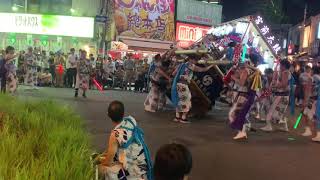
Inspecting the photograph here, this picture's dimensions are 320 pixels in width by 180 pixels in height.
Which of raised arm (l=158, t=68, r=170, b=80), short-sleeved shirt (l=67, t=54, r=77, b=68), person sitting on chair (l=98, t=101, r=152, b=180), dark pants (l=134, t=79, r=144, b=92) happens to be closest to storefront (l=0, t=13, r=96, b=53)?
dark pants (l=134, t=79, r=144, b=92)

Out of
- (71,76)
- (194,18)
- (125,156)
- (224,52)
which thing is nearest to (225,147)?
(125,156)

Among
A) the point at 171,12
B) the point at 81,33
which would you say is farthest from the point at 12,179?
the point at 171,12

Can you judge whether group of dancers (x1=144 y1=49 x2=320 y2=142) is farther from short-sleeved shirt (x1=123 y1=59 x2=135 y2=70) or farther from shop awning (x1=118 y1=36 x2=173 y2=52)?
shop awning (x1=118 y1=36 x2=173 y2=52)

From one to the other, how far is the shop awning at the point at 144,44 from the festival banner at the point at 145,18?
498mm

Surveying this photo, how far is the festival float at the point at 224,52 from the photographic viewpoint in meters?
14.9

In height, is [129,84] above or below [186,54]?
below

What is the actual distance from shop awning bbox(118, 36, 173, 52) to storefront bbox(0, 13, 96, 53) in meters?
4.64

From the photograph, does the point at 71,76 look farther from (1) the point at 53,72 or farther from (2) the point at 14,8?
(2) the point at 14,8

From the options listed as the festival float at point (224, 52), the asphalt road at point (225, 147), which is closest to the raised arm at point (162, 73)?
the festival float at point (224, 52)

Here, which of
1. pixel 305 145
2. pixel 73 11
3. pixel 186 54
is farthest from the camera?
pixel 73 11

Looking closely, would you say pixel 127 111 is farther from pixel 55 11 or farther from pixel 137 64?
pixel 55 11

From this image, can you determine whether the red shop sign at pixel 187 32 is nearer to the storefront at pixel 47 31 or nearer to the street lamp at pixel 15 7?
the storefront at pixel 47 31

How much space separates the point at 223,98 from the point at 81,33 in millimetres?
15980

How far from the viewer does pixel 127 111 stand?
1616cm
